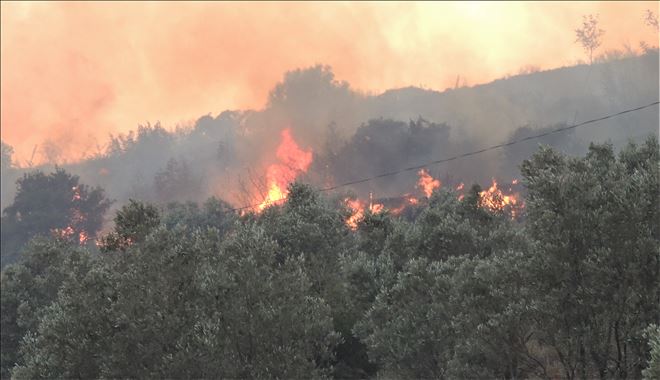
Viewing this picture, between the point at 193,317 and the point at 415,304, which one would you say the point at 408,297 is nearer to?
the point at 415,304

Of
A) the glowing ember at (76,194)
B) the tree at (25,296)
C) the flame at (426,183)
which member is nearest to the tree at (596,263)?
the tree at (25,296)

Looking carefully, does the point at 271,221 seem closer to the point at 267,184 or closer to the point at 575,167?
the point at 575,167

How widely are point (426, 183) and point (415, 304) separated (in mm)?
113853

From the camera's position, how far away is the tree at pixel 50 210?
446 ft

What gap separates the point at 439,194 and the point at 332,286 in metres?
22.7

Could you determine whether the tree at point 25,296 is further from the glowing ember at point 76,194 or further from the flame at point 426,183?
the glowing ember at point 76,194

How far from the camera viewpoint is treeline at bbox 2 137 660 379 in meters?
15.1

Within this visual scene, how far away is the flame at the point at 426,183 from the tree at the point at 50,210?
281ft

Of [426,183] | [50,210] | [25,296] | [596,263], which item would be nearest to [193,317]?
[596,263]

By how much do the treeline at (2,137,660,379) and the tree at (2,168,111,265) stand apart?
12643cm

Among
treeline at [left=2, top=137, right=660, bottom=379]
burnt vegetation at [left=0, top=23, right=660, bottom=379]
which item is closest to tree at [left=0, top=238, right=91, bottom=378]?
burnt vegetation at [left=0, top=23, right=660, bottom=379]

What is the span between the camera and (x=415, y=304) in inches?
884

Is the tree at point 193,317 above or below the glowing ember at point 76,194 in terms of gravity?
below

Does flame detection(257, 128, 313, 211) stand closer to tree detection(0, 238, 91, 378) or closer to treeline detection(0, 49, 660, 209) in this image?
treeline detection(0, 49, 660, 209)
